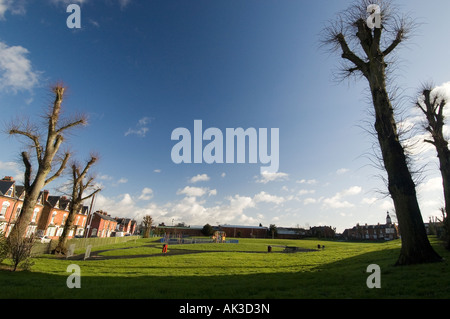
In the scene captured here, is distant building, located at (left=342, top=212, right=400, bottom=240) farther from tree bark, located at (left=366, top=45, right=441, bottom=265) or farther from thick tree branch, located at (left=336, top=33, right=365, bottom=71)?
thick tree branch, located at (left=336, top=33, right=365, bottom=71)

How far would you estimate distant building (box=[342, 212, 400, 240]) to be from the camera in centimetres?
9406

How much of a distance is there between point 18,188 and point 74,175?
85.9 feet

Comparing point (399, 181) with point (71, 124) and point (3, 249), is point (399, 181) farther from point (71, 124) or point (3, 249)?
point (71, 124)

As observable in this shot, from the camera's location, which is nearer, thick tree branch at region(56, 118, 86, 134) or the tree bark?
the tree bark

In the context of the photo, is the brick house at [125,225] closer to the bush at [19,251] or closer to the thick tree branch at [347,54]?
the bush at [19,251]

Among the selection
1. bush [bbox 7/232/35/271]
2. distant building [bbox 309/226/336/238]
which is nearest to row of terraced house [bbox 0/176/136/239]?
bush [bbox 7/232/35/271]

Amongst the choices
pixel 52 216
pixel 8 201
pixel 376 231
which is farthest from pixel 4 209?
pixel 376 231

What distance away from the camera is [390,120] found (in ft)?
34.6

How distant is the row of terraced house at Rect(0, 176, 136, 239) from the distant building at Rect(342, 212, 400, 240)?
98757 millimetres

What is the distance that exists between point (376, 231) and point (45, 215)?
11766 cm

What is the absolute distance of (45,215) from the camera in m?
48.0

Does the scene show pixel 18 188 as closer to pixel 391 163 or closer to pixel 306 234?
pixel 391 163

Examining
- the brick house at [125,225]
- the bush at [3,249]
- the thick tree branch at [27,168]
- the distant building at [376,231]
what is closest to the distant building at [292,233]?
the distant building at [376,231]
